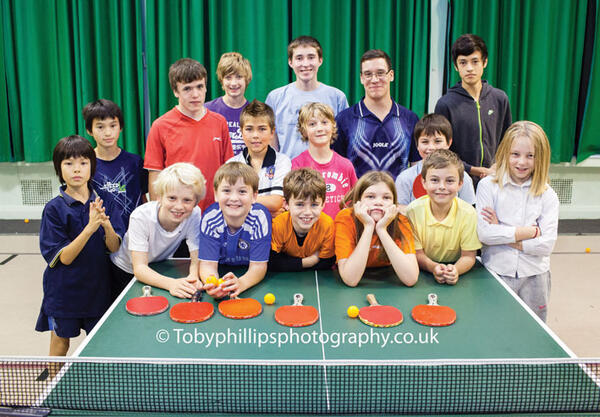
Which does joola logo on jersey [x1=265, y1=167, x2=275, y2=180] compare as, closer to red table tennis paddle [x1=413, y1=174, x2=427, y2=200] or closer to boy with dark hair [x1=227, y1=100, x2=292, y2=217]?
boy with dark hair [x1=227, y1=100, x2=292, y2=217]

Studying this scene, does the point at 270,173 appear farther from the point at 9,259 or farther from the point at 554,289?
the point at 9,259

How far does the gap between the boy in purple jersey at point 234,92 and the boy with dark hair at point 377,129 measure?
115 cm

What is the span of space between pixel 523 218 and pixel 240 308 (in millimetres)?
2028

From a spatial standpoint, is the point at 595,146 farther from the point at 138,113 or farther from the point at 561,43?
the point at 138,113

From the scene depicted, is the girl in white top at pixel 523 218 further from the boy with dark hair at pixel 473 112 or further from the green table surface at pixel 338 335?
the boy with dark hair at pixel 473 112

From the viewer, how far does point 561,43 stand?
25.0 ft

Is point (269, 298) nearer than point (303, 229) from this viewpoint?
Yes

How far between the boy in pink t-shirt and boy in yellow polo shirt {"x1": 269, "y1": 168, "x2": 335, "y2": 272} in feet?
2.20

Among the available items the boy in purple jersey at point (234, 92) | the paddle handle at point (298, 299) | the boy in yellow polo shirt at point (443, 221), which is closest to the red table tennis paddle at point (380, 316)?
the paddle handle at point (298, 299)

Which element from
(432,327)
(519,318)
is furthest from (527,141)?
(432,327)

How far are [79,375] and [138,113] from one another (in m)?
6.13

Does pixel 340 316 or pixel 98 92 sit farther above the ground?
pixel 98 92

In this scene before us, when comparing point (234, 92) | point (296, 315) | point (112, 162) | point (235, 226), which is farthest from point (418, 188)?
point (112, 162)

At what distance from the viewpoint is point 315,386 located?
2.17 metres
